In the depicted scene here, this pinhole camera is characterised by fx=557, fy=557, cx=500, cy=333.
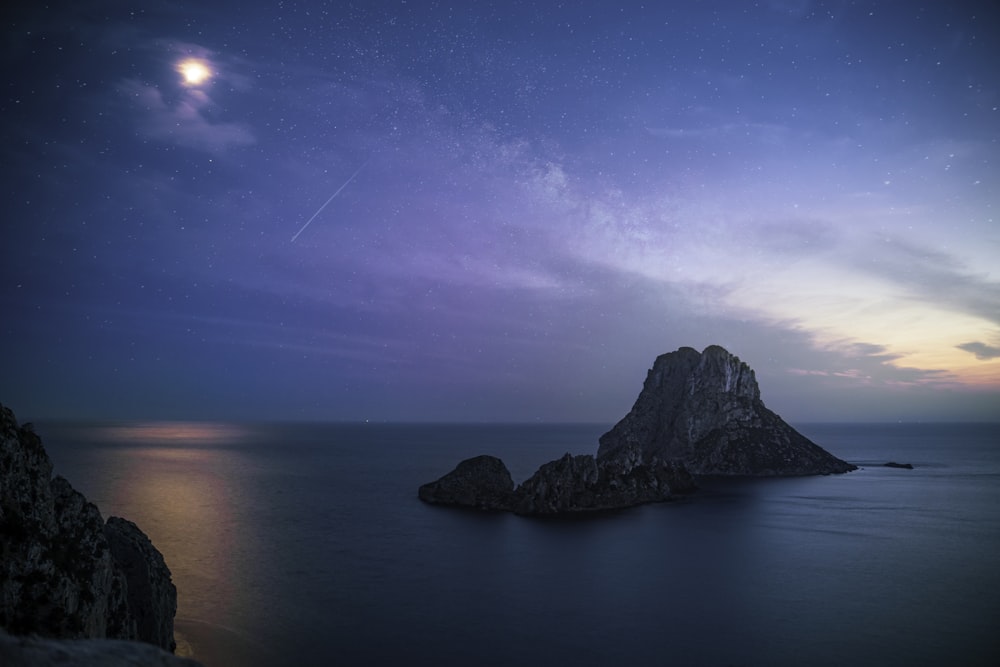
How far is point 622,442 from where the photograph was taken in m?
154

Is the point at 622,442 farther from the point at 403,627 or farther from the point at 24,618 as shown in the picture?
the point at 24,618

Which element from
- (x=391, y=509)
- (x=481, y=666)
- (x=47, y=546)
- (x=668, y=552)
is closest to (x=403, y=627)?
(x=481, y=666)

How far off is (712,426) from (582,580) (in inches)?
4398

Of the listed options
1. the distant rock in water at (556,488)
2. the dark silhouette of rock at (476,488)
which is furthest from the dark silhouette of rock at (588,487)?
the dark silhouette of rock at (476,488)

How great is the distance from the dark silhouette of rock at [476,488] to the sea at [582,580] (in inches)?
174

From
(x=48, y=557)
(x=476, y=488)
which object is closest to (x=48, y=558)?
(x=48, y=557)

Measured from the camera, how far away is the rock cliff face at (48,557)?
17.6 meters

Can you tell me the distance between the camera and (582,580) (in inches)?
1933

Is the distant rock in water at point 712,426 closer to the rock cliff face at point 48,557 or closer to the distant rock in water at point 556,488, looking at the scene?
the distant rock in water at point 556,488

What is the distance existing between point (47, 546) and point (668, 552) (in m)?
54.7

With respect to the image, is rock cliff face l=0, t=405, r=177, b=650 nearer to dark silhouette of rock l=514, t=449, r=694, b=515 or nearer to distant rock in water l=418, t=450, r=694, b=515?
dark silhouette of rock l=514, t=449, r=694, b=515

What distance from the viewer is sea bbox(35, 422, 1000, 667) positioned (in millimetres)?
34125

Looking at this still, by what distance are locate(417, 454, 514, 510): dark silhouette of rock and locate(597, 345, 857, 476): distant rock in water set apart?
53.6m

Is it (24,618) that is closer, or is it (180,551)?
(24,618)
